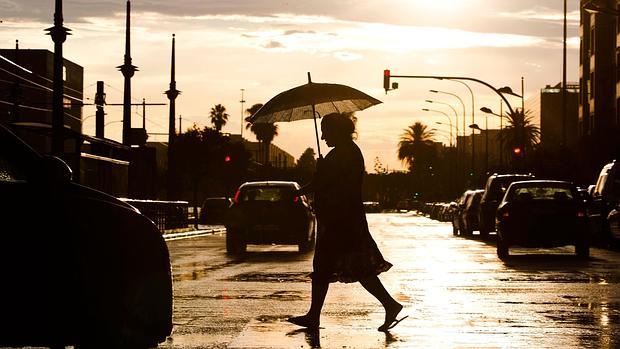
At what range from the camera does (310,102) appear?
1209 cm

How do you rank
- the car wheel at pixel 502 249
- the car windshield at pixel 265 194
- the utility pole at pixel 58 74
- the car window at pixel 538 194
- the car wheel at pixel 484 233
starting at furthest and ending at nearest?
the car wheel at pixel 484 233 → the utility pole at pixel 58 74 → the car windshield at pixel 265 194 → the car window at pixel 538 194 → the car wheel at pixel 502 249

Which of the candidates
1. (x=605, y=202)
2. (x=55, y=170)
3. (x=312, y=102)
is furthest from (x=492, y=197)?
(x=55, y=170)

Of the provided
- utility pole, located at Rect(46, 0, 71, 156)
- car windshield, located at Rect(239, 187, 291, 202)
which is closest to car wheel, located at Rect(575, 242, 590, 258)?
car windshield, located at Rect(239, 187, 291, 202)

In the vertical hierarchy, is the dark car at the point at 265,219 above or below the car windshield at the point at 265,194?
below

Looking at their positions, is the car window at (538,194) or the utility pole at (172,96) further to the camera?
the utility pole at (172,96)

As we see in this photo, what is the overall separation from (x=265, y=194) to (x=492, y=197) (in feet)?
28.4

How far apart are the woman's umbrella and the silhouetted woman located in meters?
0.79

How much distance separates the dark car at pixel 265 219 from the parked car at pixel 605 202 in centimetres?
703

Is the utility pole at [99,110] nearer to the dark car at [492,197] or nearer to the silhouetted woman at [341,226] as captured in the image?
the dark car at [492,197]

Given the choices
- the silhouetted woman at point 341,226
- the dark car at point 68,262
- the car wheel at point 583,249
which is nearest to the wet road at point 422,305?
the silhouetted woman at point 341,226

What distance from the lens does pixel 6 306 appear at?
646 cm

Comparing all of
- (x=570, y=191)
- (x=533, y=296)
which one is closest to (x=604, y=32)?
(x=570, y=191)

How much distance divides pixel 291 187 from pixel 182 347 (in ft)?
56.4

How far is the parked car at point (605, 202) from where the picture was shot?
1116 inches
